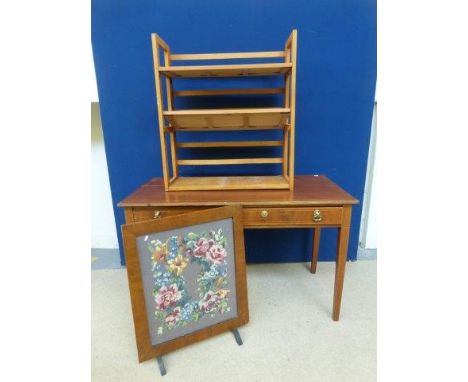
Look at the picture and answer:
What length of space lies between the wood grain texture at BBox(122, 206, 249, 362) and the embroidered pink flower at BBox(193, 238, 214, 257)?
94 millimetres

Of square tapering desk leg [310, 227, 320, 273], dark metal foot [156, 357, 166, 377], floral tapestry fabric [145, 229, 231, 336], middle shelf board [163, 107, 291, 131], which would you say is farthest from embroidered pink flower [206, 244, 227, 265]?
square tapering desk leg [310, 227, 320, 273]

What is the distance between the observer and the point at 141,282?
111cm

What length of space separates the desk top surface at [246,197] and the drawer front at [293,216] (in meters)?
0.03

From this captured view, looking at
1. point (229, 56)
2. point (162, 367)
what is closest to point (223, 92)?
point (229, 56)

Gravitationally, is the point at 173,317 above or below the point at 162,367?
above

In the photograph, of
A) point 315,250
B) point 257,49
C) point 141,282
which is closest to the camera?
point 141,282

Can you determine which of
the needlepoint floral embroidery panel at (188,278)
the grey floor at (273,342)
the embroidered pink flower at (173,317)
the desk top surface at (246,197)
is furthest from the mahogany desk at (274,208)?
the embroidered pink flower at (173,317)

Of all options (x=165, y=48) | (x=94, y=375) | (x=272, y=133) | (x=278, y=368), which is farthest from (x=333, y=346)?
(x=165, y=48)

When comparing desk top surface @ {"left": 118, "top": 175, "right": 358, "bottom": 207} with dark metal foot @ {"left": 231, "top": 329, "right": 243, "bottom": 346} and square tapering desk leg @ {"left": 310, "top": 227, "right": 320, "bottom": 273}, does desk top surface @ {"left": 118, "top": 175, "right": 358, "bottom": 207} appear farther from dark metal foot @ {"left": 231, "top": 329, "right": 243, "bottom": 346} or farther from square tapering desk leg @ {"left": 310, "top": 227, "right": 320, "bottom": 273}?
dark metal foot @ {"left": 231, "top": 329, "right": 243, "bottom": 346}

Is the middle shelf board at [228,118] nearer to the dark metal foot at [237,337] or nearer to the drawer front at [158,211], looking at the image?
the drawer front at [158,211]

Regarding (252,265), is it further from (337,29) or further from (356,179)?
(337,29)

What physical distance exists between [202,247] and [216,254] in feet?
0.26

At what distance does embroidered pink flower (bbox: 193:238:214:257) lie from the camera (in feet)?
3.92

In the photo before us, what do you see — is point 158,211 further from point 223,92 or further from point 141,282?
point 223,92
